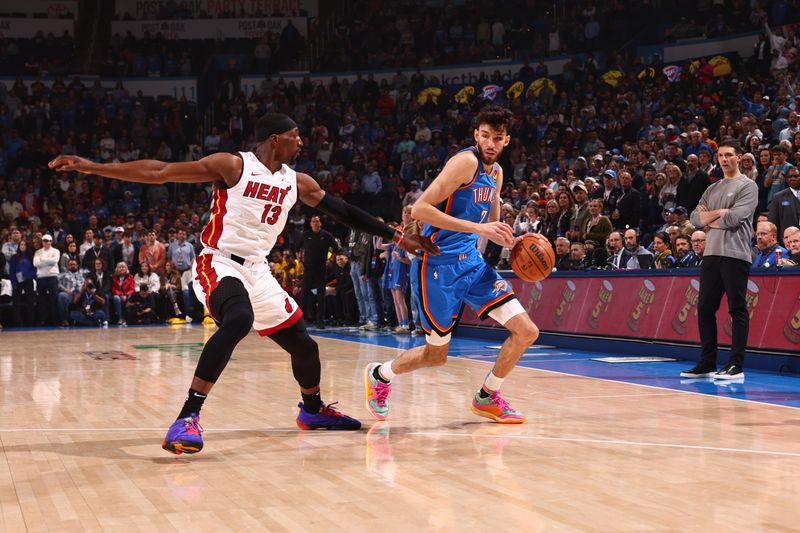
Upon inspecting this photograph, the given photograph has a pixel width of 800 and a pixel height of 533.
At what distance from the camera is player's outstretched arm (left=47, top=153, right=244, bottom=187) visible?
515 cm

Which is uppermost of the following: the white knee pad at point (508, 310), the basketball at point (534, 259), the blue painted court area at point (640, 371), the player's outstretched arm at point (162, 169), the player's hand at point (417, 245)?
the player's outstretched arm at point (162, 169)

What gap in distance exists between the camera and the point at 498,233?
5883 millimetres

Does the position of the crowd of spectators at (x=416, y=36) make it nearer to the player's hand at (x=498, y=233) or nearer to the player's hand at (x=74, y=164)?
the player's hand at (x=498, y=233)

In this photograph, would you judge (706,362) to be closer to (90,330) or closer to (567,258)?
(567,258)

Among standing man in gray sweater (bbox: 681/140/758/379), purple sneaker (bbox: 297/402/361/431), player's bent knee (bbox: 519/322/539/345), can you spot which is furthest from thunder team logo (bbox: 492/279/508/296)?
standing man in gray sweater (bbox: 681/140/758/379)

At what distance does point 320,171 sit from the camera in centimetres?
2408

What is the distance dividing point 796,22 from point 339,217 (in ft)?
56.8

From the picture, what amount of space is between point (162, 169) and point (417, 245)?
1.67 m

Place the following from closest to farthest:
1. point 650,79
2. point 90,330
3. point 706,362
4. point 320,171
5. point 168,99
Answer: point 706,362 < point 90,330 < point 650,79 < point 320,171 < point 168,99

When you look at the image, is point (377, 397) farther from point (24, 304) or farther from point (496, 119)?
point (24, 304)

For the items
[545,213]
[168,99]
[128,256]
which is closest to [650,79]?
[545,213]

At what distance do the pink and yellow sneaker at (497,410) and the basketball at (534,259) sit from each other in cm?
88

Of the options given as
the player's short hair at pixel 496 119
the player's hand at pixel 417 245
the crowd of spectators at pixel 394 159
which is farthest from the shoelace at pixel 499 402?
the crowd of spectators at pixel 394 159

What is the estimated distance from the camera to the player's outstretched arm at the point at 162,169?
5148mm
